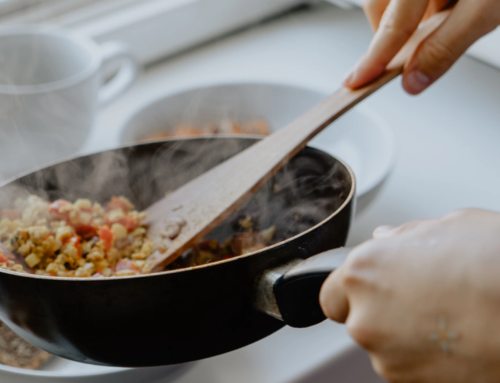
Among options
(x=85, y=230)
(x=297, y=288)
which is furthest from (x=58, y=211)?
(x=297, y=288)

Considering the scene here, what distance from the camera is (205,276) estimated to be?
35cm

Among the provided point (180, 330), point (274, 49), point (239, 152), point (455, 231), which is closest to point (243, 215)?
point (239, 152)

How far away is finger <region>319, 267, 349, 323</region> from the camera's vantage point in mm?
295

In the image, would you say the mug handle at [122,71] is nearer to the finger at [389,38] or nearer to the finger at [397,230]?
the finger at [389,38]

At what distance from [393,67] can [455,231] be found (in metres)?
0.36

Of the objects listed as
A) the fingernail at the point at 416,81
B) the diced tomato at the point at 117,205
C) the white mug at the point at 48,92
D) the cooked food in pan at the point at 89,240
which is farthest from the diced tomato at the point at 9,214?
the fingernail at the point at 416,81

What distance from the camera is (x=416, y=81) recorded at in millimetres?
596

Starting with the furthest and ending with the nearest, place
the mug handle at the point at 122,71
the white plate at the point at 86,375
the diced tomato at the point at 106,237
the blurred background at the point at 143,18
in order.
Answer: the blurred background at the point at 143,18
the mug handle at the point at 122,71
the diced tomato at the point at 106,237
the white plate at the point at 86,375

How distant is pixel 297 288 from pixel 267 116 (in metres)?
0.56

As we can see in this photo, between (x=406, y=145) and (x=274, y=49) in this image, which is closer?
(x=406, y=145)

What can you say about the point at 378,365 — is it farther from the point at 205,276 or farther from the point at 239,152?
the point at 239,152

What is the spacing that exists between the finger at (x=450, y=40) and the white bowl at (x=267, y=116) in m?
0.11

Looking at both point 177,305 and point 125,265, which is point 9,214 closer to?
point 125,265

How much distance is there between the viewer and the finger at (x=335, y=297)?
30 cm
